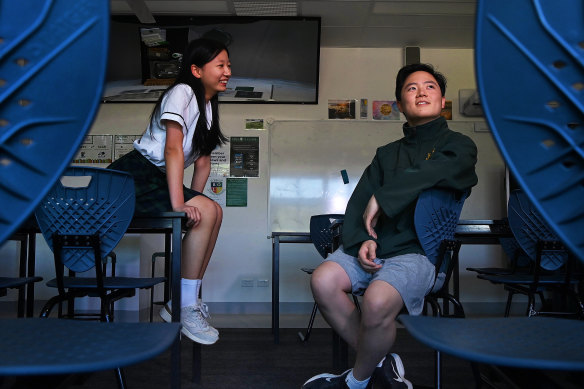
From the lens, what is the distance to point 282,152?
4625 millimetres

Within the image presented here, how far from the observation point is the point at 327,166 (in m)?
4.61

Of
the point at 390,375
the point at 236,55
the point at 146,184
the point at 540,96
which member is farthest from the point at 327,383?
the point at 236,55

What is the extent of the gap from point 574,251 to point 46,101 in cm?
57

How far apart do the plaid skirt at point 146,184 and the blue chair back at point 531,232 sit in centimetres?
150

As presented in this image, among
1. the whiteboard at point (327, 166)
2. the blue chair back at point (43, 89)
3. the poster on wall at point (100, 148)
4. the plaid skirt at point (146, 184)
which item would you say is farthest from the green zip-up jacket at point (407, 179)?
the poster on wall at point (100, 148)

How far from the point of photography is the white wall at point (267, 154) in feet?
14.8

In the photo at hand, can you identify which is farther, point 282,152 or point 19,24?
point 282,152

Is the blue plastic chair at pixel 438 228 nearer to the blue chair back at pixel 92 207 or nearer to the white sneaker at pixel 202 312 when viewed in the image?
the white sneaker at pixel 202 312

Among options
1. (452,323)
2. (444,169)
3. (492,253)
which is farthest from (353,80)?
(452,323)

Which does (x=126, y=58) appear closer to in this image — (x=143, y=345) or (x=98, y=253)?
(x=98, y=253)

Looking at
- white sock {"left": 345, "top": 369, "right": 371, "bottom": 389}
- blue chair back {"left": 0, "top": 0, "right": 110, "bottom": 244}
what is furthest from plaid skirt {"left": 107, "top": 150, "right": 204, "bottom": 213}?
blue chair back {"left": 0, "top": 0, "right": 110, "bottom": 244}

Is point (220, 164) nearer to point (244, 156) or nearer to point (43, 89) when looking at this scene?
point (244, 156)

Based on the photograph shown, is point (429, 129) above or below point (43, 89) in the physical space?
above

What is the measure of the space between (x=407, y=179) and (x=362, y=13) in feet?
10.2
